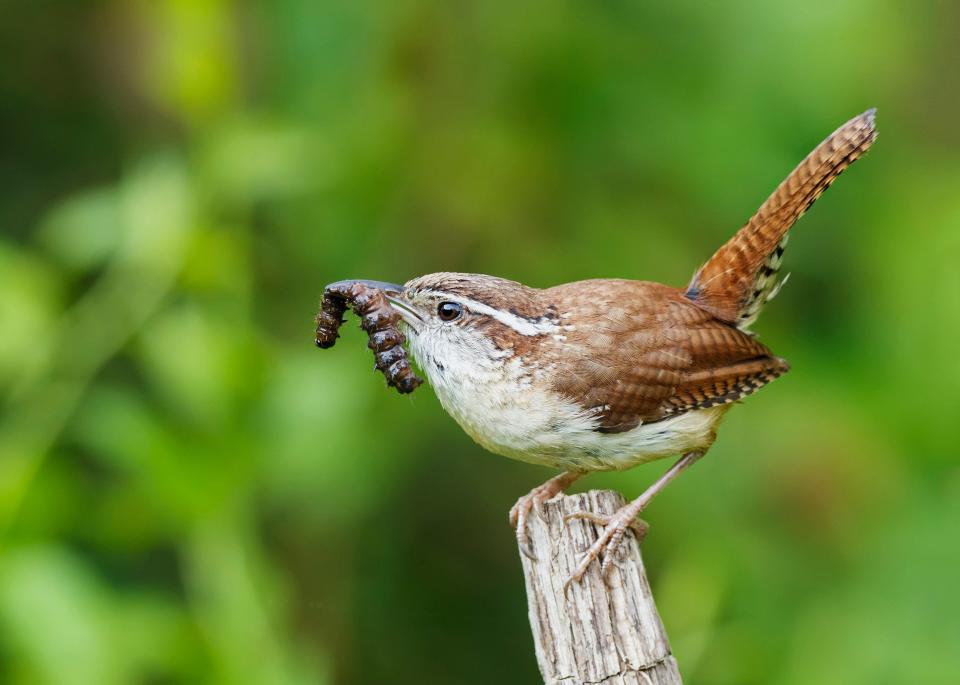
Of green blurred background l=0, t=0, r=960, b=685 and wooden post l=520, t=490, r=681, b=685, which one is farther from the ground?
green blurred background l=0, t=0, r=960, b=685

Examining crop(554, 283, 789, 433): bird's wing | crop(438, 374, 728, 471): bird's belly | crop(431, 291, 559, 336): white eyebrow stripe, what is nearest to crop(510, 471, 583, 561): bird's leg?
crop(438, 374, 728, 471): bird's belly

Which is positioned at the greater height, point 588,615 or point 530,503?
point 530,503

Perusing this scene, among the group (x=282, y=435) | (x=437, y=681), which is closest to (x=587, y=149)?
(x=282, y=435)

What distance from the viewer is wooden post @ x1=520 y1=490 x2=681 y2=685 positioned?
261 centimetres

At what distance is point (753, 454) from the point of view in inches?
179

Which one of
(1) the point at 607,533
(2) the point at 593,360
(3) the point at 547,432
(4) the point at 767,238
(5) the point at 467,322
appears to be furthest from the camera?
(4) the point at 767,238

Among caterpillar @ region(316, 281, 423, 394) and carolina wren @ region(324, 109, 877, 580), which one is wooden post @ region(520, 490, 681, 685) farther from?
caterpillar @ region(316, 281, 423, 394)

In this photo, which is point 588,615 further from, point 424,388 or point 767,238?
point 424,388

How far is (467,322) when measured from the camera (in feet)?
11.3

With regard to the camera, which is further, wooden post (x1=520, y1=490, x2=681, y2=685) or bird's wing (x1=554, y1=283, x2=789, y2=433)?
bird's wing (x1=554, y1=283, x2=789, y2=433)

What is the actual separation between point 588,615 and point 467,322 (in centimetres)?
103

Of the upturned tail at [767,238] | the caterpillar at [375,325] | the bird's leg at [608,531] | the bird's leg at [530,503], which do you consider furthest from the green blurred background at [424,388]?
the bird's leg at [608,531]

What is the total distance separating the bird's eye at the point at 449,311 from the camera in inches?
136

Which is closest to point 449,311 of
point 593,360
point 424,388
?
point 593,360
